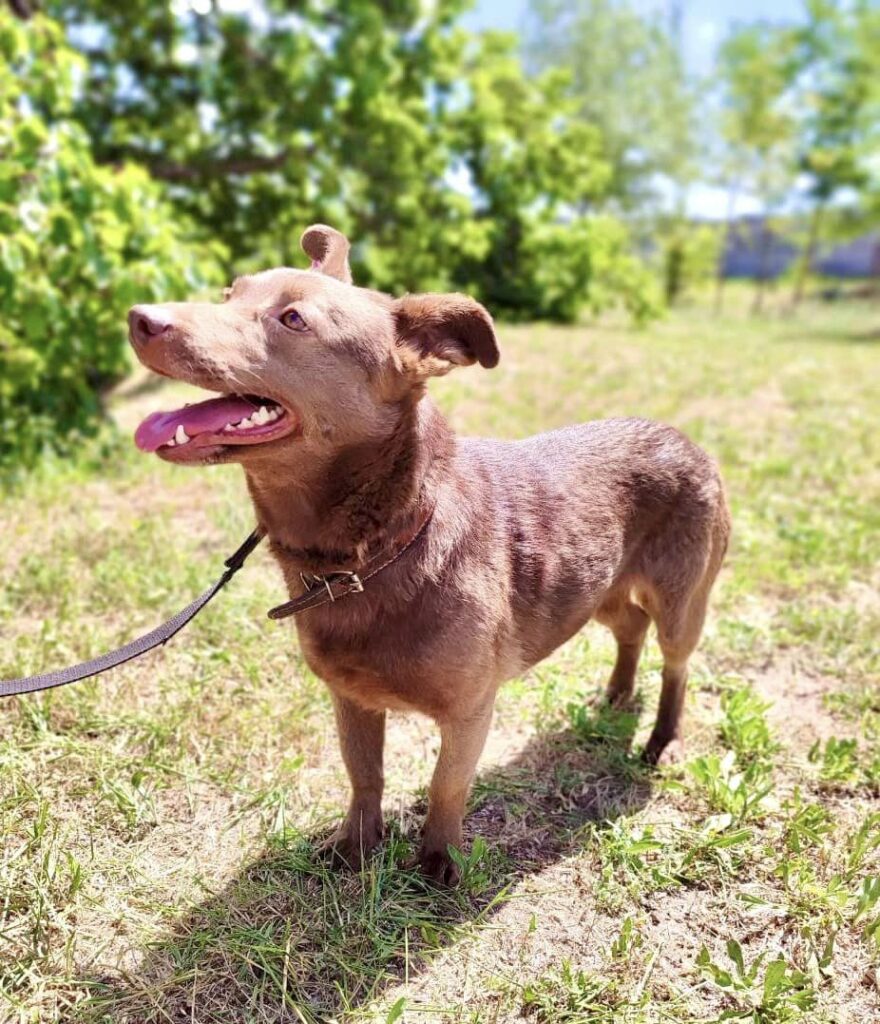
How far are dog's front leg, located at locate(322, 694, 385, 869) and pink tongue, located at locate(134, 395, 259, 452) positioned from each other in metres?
1.03

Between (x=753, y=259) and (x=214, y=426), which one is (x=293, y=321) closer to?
(x=214, y=426)

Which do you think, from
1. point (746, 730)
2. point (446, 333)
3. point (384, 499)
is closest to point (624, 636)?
point (746, 730)

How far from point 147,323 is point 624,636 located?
240cm

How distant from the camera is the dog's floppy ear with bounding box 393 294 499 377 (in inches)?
93.2

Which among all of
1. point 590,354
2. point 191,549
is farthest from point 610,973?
point 590,354

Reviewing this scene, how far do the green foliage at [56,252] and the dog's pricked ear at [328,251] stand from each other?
359 cm

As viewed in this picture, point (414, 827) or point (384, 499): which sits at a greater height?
point (384, 499)

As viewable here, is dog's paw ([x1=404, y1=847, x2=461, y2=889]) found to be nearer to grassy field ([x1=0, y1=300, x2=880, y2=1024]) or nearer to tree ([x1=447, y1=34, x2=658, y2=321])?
grassy field ([x1=0, y1=300, x2=880, y2=1024])

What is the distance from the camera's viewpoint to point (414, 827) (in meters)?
3.07

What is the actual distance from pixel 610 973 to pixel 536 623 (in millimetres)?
1047

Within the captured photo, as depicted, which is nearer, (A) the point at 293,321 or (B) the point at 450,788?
(A) the point at 293,321

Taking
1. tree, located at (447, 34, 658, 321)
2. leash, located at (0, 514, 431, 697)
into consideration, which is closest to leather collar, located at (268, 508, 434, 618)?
leash, located at (0, 514, 431, 697)

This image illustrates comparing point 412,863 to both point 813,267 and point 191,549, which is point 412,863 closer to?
point 191,549

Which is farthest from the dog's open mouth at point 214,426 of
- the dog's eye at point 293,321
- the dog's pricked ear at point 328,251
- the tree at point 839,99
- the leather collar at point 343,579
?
the tree at point 839,99
